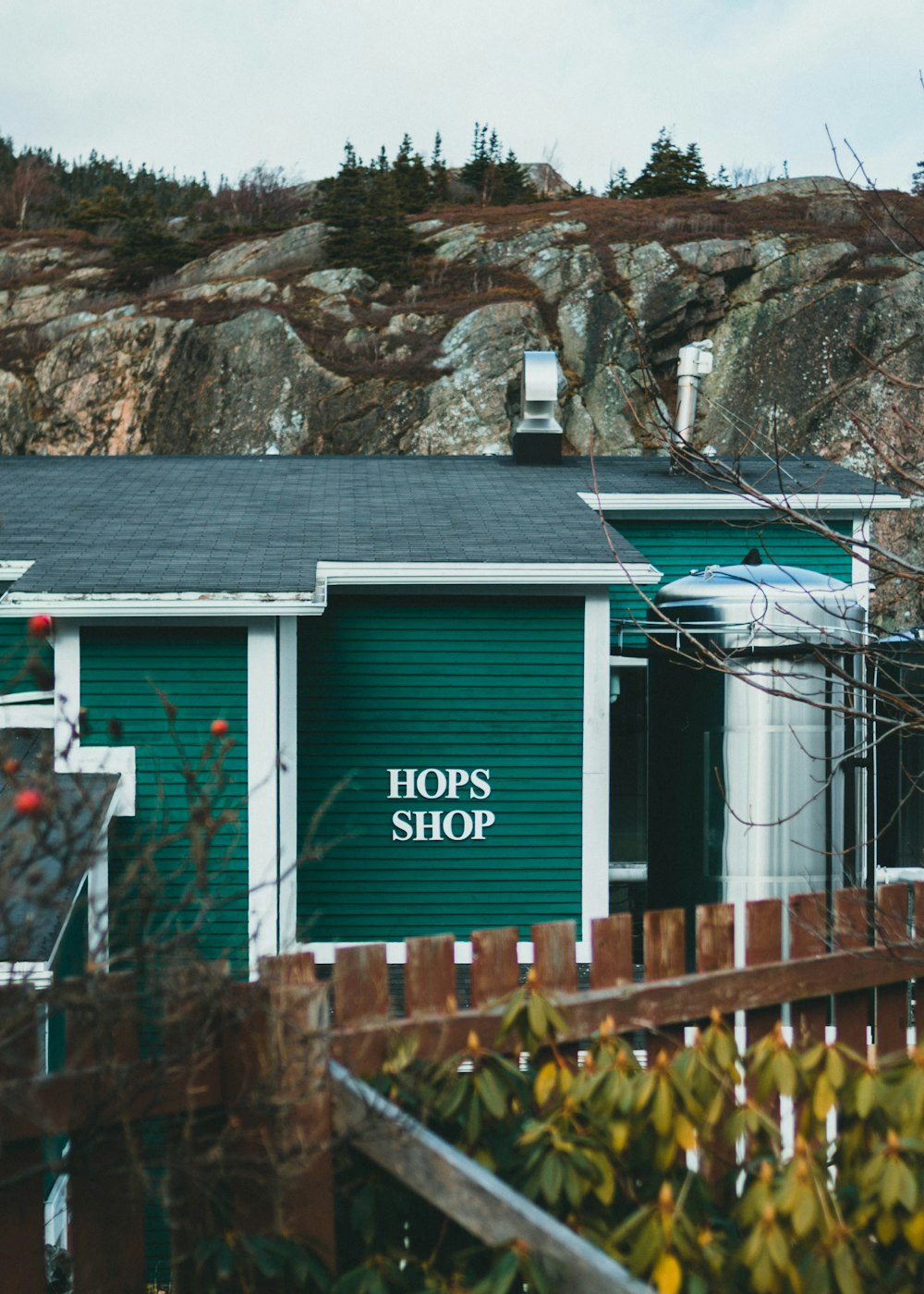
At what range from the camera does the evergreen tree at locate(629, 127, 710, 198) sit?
4919 cm

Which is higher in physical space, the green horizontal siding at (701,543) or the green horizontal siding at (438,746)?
the green horizontal siding at (701,543)

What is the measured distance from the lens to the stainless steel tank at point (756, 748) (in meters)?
6.88

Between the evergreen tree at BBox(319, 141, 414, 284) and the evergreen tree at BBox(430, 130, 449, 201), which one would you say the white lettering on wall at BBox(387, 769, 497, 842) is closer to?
the evergreen tree at BBox(319, 141, 414, 284)

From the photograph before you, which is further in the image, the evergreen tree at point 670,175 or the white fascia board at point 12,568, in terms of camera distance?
the evergreen tree at point 670,175

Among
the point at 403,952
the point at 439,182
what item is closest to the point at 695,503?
the point at 403,952

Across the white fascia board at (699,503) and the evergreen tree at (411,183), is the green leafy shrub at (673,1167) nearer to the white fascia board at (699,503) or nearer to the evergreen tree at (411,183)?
the white fascia board at (699,503)

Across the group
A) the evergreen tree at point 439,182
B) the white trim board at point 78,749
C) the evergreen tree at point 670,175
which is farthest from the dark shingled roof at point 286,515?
the evergreen tree at point 439,182

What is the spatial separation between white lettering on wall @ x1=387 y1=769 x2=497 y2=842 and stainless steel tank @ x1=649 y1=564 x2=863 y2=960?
193cm

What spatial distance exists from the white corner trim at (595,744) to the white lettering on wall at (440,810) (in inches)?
29.2

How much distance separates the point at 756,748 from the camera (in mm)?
6926

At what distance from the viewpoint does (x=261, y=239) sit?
43750 millimetres

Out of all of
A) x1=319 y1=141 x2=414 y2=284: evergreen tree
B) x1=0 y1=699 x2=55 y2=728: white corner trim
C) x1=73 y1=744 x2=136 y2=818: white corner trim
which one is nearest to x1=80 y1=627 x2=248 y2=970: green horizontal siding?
x1=73 y1=744 x2=136 y2=818: white corner trim

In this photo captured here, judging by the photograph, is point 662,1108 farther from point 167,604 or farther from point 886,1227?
point 167,604

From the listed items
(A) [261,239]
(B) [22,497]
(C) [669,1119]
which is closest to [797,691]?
(C) [669,1119]
